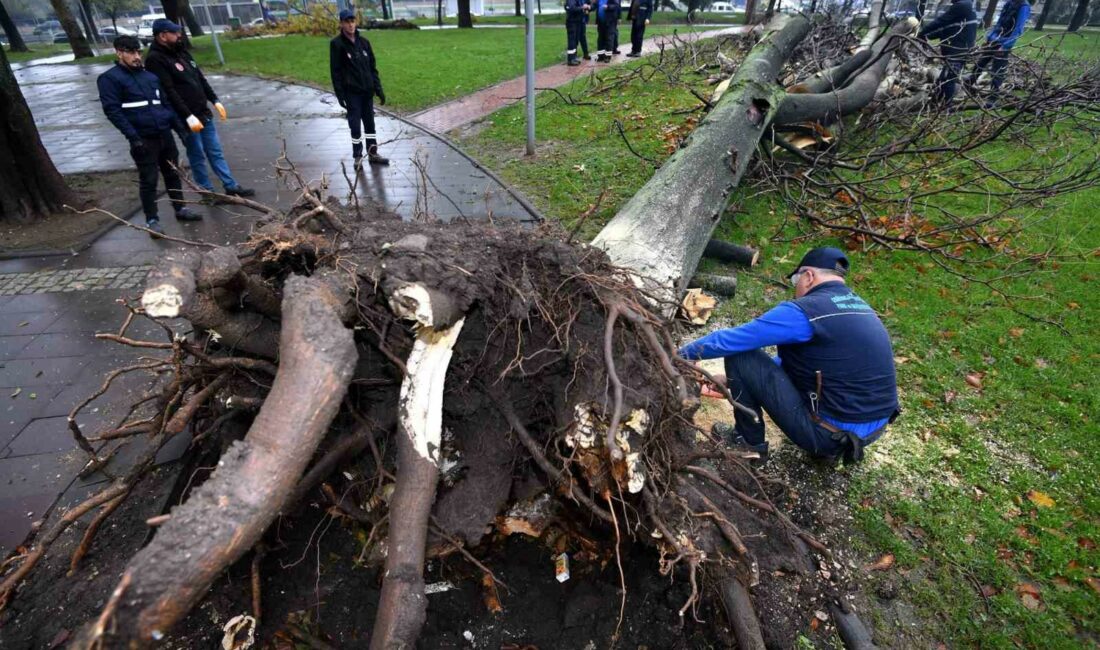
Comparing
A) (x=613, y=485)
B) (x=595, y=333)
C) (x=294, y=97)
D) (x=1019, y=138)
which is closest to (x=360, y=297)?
(x=595, y=333)

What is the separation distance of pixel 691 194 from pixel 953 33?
7105 millimetres

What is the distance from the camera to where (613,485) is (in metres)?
2.28

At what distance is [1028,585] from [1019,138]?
7.47 m

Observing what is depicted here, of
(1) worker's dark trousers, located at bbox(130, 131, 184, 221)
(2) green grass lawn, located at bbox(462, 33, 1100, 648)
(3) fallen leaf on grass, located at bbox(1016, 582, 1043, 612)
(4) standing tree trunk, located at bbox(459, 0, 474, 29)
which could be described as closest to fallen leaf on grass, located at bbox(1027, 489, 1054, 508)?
(2) green grass lawn, located at bbox(462, 33, 1100, 648)

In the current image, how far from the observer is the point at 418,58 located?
15.4 meters

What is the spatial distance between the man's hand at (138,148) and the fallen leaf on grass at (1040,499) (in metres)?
7.59

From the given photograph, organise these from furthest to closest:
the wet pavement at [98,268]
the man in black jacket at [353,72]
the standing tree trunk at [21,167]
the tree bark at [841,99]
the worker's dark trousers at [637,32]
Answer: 1. the worker's dark trousers at [637,32]
2. the man in black jacket at [353,72]
3. the tree bark at [841,99]
4. the standing tree trunk at [21,167]
5. the wet pavement at [98,268]

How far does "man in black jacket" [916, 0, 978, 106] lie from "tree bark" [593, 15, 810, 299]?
10.6 ft

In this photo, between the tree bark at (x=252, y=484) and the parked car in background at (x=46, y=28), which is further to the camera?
the parked car in background at (x=46, y=28)

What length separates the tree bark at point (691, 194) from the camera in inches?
134

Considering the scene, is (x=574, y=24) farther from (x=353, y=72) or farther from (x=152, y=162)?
(x=152, y=162)

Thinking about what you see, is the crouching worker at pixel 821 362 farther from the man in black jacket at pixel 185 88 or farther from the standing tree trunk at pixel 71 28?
the standing tree trunk at pixel 71 28

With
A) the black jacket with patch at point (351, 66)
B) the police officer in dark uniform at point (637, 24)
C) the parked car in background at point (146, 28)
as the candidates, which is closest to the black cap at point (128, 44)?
the black jacket with patch at point (351, 66)

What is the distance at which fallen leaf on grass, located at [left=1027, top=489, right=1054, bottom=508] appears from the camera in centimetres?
293
